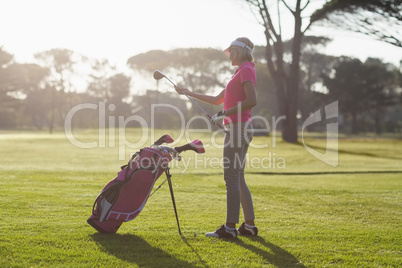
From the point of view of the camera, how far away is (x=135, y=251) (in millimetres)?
4727

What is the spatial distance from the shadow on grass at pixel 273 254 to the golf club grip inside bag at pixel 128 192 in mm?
1130

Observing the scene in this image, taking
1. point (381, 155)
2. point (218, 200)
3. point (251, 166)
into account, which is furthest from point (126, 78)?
point (218, 200)

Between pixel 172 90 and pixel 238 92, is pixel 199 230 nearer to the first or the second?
pixel 238 92

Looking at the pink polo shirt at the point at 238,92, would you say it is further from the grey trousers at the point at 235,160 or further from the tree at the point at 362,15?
the tree at the point at 362,15

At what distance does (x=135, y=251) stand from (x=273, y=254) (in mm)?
1330

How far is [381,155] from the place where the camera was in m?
24.1

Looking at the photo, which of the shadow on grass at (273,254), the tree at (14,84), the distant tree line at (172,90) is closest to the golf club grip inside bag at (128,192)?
the shadow on grass at (273,254)

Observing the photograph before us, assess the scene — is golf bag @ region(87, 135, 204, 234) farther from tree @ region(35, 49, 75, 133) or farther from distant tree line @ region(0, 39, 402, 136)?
tree @ region(35, 49, 75, 133)

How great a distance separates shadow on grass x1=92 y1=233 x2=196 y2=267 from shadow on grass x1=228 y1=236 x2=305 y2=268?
779 mm

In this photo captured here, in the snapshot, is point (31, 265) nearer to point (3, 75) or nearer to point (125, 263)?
point (125, 263)

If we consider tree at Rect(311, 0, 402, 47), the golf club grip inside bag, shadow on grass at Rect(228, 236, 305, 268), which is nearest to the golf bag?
the golf club grip inside bag

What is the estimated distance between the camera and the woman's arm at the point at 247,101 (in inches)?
202

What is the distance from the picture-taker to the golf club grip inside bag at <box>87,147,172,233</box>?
5.26m

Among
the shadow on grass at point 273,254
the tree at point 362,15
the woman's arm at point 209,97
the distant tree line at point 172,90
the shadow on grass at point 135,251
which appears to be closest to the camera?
the shadow on grass at point 135,251
